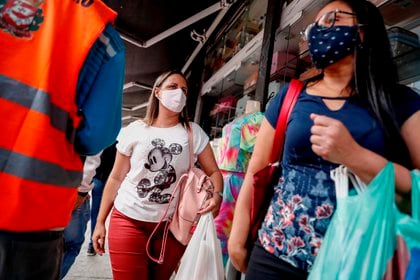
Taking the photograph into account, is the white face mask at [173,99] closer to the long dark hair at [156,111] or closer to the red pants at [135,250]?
the long dark hair at [156,111]

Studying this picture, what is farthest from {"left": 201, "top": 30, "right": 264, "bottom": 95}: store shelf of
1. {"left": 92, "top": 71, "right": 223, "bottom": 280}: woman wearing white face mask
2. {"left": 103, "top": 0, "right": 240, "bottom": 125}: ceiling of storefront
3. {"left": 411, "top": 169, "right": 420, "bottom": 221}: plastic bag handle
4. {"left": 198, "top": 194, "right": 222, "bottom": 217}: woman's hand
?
{"left": 411, "top": 169, "right": 420, "bottom": 221}: plastic bag handle

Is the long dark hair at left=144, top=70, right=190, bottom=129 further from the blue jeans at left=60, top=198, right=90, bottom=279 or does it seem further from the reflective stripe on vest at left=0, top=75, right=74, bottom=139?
the reflective stripe on vest at left=0, top=75, right=74, bottom=139

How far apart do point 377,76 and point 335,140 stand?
0.34 meters

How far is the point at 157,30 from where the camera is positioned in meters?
5.16

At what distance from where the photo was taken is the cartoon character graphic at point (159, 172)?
1702 mm

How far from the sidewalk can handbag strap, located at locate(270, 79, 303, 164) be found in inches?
95.1

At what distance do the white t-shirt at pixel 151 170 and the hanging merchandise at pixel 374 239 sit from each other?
1094 mm

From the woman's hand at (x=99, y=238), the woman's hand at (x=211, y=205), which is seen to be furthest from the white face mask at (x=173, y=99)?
the woman's hand at (x=99, y=238)

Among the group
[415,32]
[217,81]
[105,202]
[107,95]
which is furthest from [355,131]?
[217,81]

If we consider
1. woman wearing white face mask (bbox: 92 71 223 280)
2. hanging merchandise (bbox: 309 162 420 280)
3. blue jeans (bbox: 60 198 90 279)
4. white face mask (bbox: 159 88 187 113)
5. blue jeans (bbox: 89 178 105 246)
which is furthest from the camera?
blue jeans (bbox: 89 178 105 246)

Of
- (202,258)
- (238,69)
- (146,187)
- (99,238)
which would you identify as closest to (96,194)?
(99,238)

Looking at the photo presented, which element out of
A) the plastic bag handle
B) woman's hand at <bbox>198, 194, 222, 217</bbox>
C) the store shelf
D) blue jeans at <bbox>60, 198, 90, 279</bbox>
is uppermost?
the store shelf

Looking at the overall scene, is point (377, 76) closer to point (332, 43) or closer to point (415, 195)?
point (332, 43)

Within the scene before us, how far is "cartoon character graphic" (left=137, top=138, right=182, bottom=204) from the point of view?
1702 millimetres
